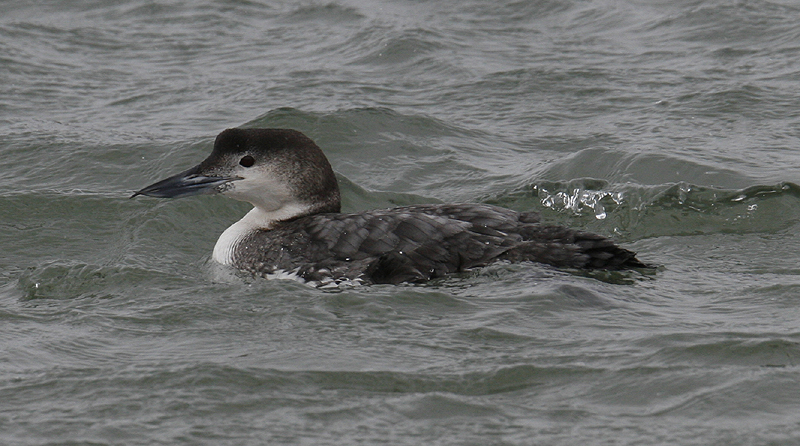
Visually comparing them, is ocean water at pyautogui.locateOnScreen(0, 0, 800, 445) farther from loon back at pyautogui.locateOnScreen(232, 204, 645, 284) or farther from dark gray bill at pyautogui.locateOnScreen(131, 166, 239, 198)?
dark gray bill at pyautogui.locateOnScreen(131, 166, 239, 198)

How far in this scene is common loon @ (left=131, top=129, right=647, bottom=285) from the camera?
6.16m

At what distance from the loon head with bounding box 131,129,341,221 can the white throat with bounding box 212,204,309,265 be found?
0.21 ft

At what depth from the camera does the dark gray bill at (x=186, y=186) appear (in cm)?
678

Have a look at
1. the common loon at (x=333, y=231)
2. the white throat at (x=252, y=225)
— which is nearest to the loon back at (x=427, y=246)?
the common loon at (x=333, y=231)

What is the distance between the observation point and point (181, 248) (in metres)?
7.46

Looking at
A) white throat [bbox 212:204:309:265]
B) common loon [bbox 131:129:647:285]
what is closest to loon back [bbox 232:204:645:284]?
common loon [bbox 131:129:647:285]

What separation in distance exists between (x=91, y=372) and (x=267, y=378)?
0.78 meters

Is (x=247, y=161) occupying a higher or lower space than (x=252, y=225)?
higher

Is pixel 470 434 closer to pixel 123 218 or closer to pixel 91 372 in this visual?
pixel 91 372

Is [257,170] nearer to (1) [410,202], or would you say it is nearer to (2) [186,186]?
(2) [186,186]

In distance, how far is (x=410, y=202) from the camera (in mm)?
8180

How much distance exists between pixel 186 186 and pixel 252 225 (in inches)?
17.0

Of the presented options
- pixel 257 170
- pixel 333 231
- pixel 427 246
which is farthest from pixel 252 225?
pixel 427 246

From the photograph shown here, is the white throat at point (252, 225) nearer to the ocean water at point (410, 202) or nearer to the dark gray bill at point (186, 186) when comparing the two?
the ocean water at point (410, 202)
